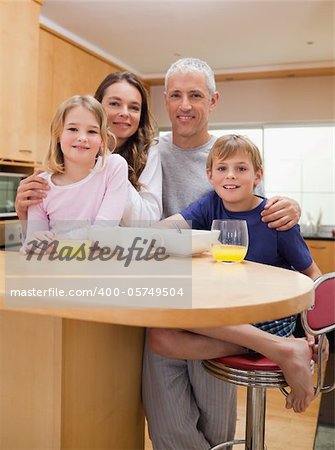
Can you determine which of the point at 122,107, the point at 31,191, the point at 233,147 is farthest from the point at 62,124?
the point at 233,147

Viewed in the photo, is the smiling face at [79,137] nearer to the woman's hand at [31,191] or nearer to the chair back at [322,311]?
the woman's hand at [31,191]

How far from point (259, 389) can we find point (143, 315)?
0.66 m

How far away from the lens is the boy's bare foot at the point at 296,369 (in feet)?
3.84

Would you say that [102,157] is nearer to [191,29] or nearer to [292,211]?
[292,211]

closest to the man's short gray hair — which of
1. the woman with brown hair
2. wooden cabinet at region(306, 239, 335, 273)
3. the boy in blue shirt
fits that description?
the woman with brown hair

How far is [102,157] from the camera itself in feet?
5.22

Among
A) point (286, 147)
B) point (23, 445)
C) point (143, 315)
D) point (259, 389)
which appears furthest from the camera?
point (286, 147)

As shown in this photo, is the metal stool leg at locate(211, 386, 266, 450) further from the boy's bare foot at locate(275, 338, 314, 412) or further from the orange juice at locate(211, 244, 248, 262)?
the orange juice at locate(211, 244, 248, 262)

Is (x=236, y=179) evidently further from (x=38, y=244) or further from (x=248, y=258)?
(x=38, y=244)

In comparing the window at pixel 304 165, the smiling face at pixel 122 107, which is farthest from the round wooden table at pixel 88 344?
the window at pixel 304 165

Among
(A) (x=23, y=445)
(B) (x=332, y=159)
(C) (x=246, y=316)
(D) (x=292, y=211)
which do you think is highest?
(B) (x=332, y=159)

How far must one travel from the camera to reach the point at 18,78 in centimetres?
378

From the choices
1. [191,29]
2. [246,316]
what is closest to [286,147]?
[191,29]

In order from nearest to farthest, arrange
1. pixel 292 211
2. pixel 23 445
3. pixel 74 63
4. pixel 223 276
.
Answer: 1. pixel 223 276
2. pixel 23 445
3. pixel 292 211
4. pixel 74 63
